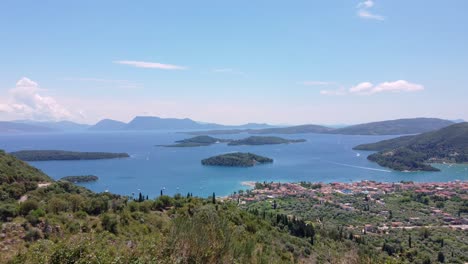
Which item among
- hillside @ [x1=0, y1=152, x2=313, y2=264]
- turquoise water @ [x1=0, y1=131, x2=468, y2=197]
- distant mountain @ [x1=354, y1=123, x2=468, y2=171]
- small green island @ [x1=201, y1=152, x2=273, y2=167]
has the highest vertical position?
hillside @ [x1=0, y1=152, x2=313, y2=264]

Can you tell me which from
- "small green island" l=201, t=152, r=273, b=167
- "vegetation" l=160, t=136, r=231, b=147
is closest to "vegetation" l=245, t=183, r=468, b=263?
"small green island" l=201, t=152, r=273, b=167

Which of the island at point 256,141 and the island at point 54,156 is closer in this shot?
the island at point 54,156

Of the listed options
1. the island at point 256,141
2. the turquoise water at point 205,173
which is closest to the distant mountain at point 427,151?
the turquoise water at point 205,173

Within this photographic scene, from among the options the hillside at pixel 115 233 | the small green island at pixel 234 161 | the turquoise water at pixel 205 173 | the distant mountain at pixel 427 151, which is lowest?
the turquoise water at pixel 205 173

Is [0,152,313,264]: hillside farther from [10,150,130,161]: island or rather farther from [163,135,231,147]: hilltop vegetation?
[163,135,231,147]: hilltop vegetation

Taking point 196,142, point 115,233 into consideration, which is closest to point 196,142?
point 196,142

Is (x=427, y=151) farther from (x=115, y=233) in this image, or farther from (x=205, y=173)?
(x=115, y=233)

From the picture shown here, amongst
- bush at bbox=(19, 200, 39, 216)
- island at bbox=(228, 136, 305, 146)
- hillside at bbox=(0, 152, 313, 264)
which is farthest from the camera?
island at bbox=(228, 136, 305, 146)

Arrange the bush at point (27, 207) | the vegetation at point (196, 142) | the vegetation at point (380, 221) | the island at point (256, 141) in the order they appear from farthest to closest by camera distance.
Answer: the island at point (256, 141)
the vegetation at point (196, 142)
the vegetation at point (380, 221)
the bush at point (27, 207)

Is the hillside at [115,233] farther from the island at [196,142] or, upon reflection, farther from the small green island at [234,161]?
the island at [196,142]
